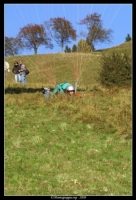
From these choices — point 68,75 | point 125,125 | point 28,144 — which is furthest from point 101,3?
point 68,75

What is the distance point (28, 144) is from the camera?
9.38 meters

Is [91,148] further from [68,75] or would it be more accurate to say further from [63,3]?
[68,75]

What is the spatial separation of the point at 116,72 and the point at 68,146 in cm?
1256

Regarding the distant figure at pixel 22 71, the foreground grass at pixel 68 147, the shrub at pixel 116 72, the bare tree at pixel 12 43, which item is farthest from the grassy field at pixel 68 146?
the bare tree at pixel 12 43

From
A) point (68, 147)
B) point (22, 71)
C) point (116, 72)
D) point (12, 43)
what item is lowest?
point (68, 147)

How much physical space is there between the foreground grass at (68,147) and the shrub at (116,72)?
5.94m

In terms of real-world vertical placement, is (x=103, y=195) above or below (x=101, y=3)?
below

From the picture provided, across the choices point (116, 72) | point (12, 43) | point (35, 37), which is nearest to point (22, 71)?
point (116, 72)

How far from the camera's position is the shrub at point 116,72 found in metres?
20.8

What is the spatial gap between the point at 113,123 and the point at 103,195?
4830 millimetres

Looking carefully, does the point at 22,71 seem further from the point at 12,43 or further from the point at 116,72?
the point at 12,43

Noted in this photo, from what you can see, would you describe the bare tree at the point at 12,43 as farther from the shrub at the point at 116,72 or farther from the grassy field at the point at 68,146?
the grassy field at the point at 68,146

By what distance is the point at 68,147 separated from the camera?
909cm

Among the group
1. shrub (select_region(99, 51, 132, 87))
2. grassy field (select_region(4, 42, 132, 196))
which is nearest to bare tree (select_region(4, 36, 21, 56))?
shrub (select_region(99, 51, 132, 87))
